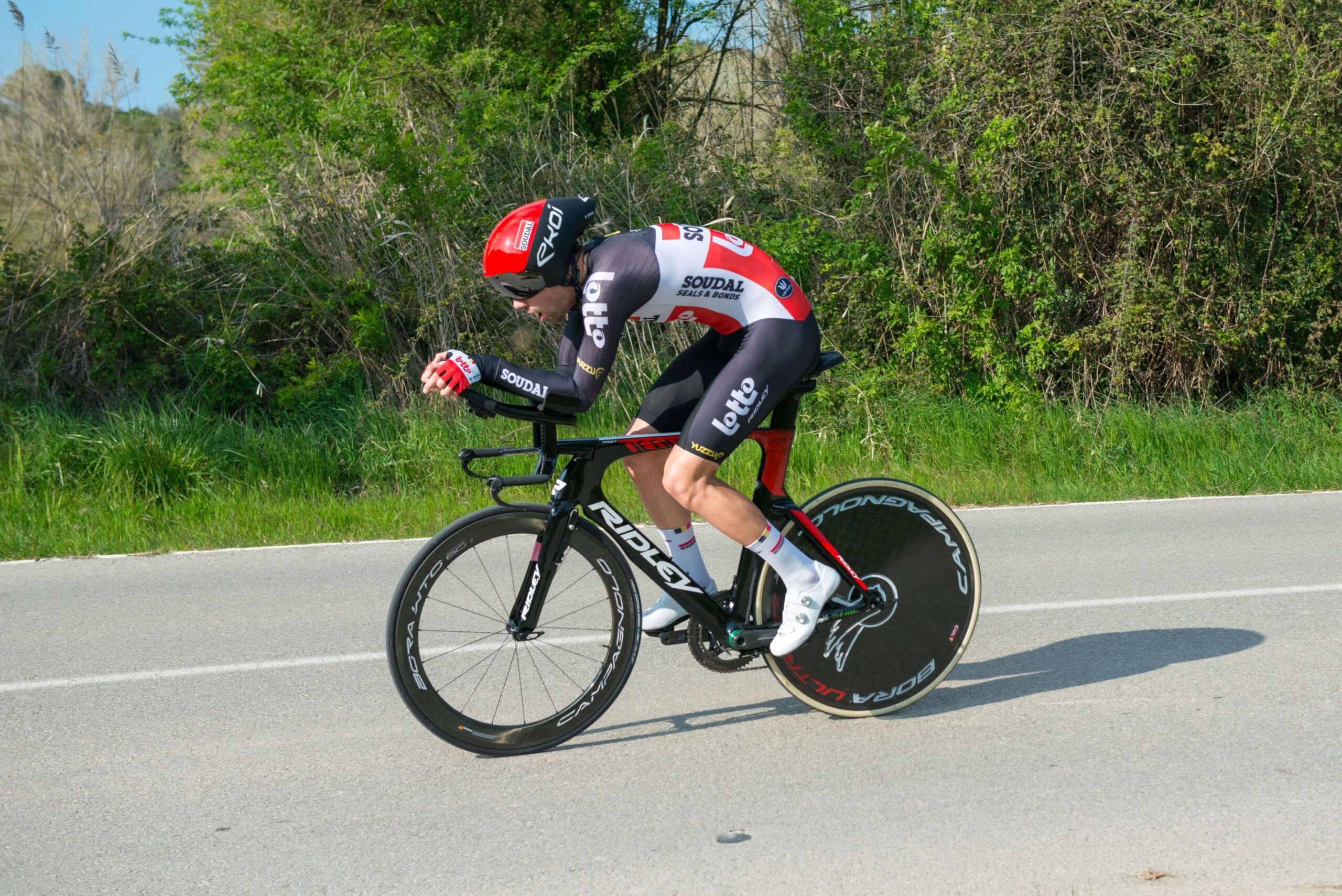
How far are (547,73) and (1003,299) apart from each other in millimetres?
6779

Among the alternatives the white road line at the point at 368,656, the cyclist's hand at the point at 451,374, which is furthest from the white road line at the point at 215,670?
the cyclist's hand at the point at 451,374

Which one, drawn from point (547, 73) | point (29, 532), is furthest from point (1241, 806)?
point (547, 73)

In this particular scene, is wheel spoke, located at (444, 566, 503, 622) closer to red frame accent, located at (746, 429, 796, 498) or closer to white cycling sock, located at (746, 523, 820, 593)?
white cycling sock, located at (746, 523, 820, 593)

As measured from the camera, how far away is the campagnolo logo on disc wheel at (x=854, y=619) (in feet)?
14.8

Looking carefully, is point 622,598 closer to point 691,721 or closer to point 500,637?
point 691,721

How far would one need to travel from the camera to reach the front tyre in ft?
13.3

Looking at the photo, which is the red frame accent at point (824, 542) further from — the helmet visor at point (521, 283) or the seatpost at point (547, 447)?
the helmet visor at point (521, 283)

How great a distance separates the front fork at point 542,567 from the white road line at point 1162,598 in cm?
268

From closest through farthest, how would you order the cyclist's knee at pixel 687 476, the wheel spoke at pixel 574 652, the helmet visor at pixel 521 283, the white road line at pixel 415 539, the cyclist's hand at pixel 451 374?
the cyclist's hand at pixel 451 374, the helmet visor at pixel 521 283, the cyclist's knee at pixel 687 476, the wheel spoke at pixel 574 652, the white road line at pixel 415 539

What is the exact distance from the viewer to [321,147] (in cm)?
1261

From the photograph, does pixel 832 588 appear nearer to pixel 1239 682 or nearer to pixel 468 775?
pixel 468 775

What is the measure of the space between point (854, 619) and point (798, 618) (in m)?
0.36

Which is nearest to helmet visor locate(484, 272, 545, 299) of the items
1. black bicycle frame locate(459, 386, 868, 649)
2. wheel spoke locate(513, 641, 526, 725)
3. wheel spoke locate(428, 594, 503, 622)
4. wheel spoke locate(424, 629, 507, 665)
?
black bicycle frame locate(459, 386, 868, 649)

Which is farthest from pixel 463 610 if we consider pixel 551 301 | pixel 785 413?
pixel 785 413
